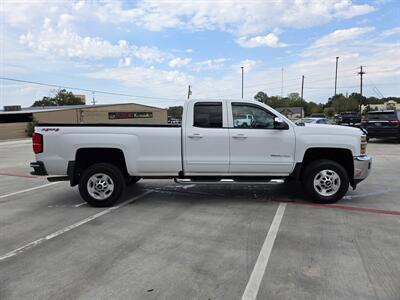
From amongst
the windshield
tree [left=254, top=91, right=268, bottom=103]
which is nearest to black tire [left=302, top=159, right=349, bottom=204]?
the windshield

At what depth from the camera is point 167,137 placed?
21.0 feet

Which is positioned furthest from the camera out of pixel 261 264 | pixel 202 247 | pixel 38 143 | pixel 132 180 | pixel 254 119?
pixel 132 180

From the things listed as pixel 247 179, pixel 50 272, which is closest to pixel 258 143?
pixel 247 179

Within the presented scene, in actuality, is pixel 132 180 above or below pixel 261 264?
above

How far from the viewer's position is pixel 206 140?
6426 millimetres

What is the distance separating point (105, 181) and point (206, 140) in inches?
78.9

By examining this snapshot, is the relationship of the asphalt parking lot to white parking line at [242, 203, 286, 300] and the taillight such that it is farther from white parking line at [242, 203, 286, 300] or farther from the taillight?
the taillight

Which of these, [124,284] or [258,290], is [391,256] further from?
[124,284]

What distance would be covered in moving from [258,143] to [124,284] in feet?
12.2

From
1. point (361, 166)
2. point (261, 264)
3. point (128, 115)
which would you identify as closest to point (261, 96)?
point (128, 115)

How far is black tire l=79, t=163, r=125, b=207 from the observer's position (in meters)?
6.41

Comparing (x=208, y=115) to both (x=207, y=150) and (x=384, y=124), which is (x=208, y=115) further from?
(x=384, y=124)

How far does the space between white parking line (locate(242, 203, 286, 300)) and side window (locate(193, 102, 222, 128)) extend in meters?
2.03

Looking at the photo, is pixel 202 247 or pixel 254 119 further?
pixel 254 119
